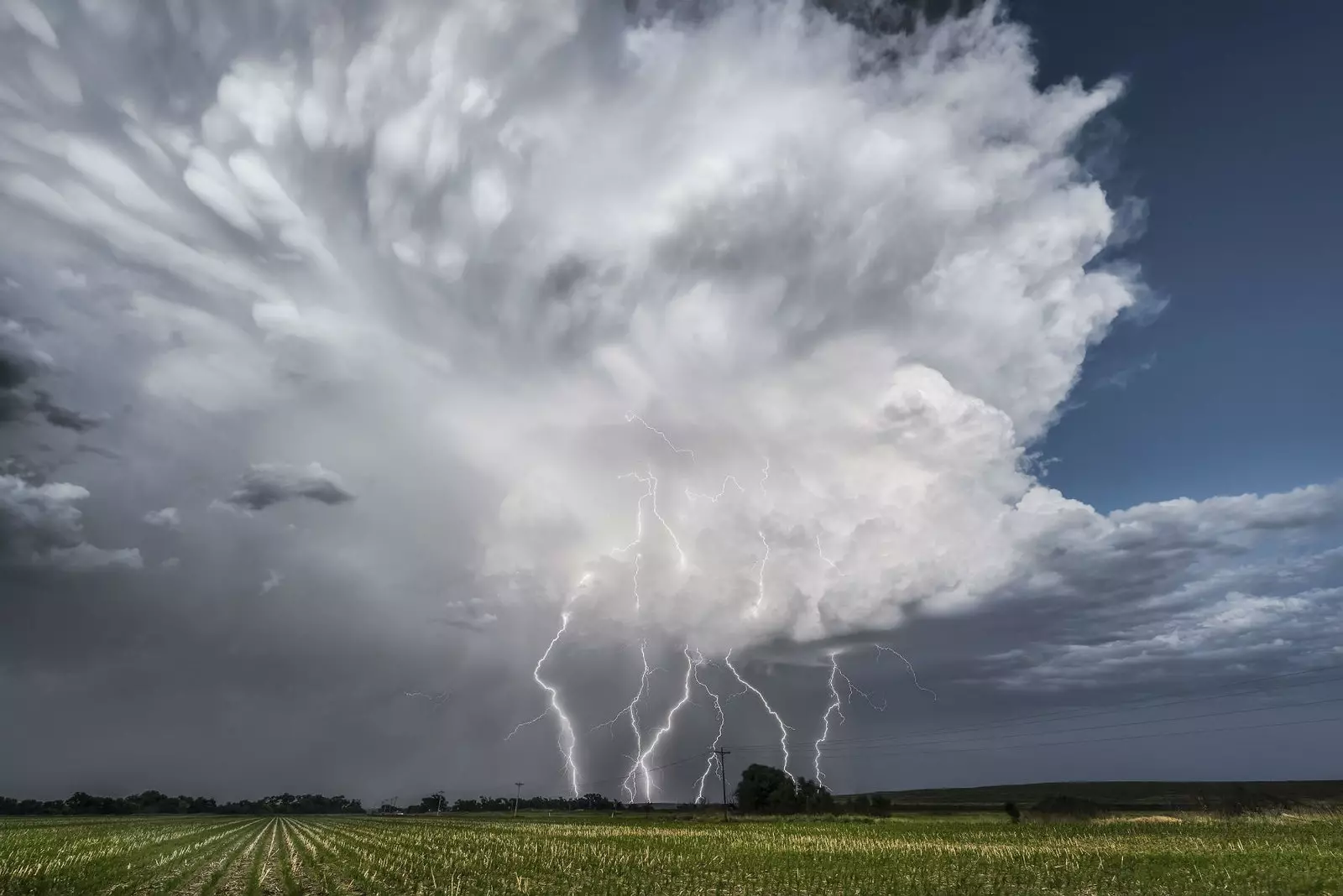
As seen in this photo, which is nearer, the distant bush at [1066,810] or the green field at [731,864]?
the green field at [731,864]

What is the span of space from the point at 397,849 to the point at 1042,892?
45.9 m

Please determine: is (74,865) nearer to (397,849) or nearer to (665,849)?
(397,849)

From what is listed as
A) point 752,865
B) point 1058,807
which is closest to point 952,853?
point 752,865

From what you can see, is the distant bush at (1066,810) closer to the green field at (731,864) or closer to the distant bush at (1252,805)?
the distant bush at (1252,805)

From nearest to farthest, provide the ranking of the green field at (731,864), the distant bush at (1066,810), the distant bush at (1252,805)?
the green field at (731,864)
the distant bush at (1252,805)
the distant bush at (1066,810)

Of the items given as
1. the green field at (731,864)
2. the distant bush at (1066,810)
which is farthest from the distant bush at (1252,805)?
the green field at (731,864)

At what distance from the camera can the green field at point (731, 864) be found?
32.7m

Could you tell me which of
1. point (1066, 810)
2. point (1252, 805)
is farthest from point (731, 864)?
point (1252, 805)

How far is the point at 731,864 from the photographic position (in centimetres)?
4397

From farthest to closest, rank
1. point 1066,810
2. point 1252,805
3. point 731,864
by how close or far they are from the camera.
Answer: point 1066,810
point 1252,805
point 731,864

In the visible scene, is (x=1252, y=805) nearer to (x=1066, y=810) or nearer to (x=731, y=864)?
(x=1066, y=810)

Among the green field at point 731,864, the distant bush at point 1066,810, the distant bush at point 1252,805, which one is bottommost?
the distant bush at point 1066,810

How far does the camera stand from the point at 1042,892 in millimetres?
30156

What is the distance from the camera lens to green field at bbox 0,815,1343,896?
32656mm
